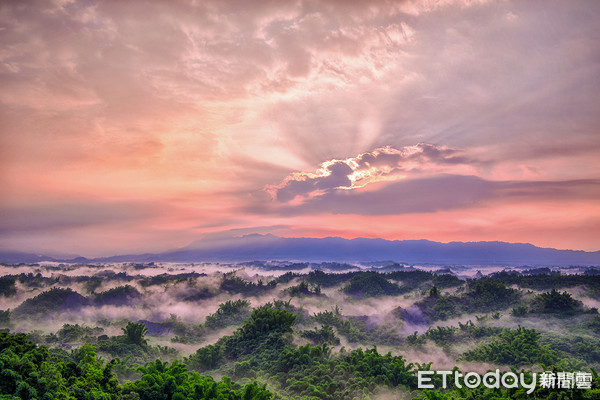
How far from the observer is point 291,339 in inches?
752

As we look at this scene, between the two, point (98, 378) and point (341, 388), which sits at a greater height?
point (98, 378)

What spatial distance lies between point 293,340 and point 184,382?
1124 centimetres

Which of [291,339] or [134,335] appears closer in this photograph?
[291,339]

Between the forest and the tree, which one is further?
the tree

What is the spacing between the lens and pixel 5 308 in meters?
46.3

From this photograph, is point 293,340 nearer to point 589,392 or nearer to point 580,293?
point 589,392

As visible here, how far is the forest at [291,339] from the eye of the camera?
8.38 metres

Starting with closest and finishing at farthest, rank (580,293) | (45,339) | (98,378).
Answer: (98,378) < (45,339) < (580,293)

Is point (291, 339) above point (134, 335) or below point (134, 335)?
above

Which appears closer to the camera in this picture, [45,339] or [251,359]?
[251,359]

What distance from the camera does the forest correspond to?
8.38 meters

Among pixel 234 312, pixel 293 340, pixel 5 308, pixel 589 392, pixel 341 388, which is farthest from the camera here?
pixel 5 308

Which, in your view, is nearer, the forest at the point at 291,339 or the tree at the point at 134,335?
the forest at the point at 291,339

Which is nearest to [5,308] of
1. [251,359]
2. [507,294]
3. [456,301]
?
[251,359]
